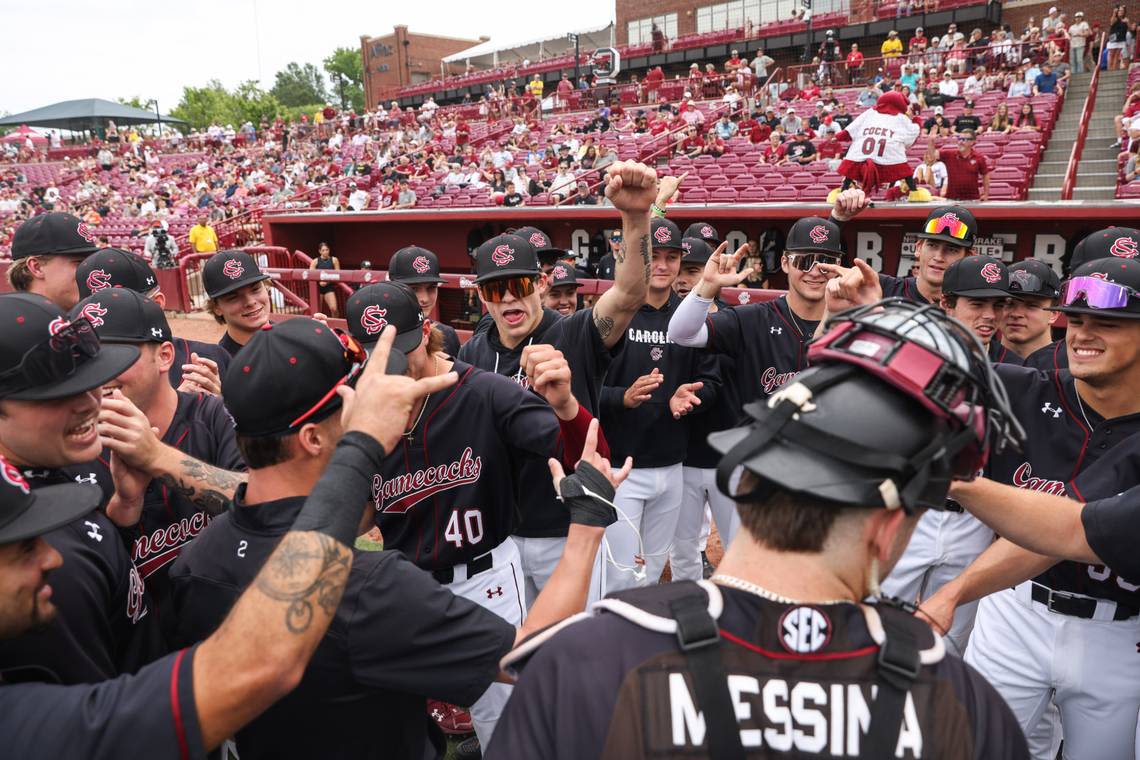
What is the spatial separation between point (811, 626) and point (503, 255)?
3.09 metres

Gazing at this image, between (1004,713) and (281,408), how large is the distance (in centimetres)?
170

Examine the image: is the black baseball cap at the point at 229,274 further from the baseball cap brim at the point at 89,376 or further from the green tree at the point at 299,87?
the green tree at the point at 299,87

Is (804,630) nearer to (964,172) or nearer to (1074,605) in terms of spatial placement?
(1074,605)

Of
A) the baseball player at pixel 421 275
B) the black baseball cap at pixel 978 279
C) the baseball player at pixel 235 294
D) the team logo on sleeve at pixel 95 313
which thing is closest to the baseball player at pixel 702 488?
the black baseball cap at pixel 978 279

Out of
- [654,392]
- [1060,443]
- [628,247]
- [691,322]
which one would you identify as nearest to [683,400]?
[654,392]

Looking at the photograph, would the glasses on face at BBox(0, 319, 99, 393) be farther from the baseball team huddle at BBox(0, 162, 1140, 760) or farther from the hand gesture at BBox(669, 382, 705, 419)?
the hand gesture at BBox(669, 382, 705, 419)

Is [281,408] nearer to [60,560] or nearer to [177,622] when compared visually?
[60,560]

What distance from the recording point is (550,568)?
377 centimetres

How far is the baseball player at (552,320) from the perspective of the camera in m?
2.87

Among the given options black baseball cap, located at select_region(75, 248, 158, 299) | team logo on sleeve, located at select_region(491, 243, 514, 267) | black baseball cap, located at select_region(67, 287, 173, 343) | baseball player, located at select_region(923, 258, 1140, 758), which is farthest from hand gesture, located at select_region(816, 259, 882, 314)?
black baseball cap, located at select_region(75, 248, 158, 299)

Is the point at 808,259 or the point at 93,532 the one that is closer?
the point at 93,532

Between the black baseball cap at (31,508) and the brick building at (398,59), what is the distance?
195 ft

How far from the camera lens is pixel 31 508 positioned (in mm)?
1483

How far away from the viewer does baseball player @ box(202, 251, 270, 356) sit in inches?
183
